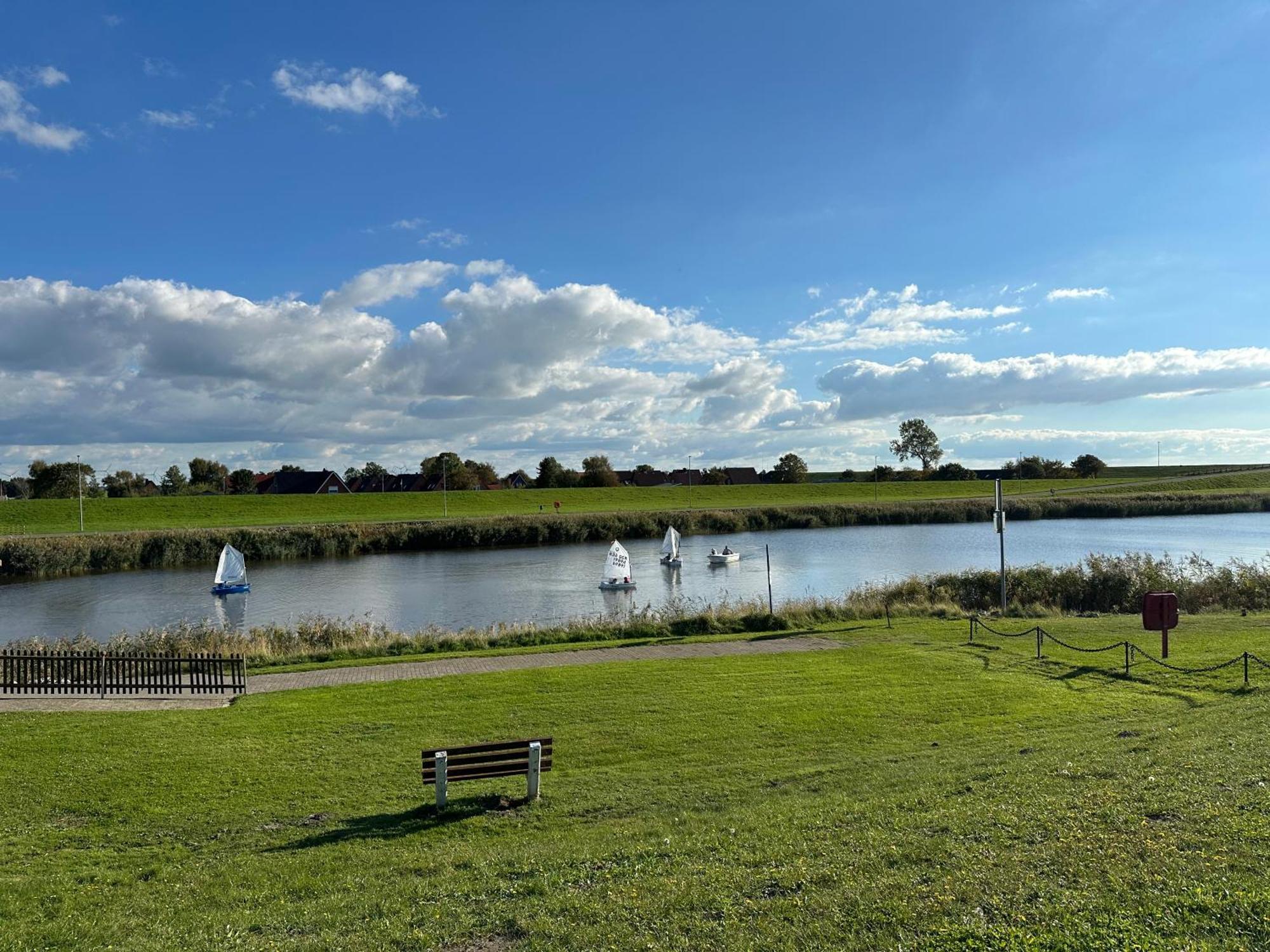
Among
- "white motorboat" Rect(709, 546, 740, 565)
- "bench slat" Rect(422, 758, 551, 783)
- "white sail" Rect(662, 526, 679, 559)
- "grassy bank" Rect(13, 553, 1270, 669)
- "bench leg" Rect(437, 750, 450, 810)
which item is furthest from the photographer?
"white sail" Rect(662, 526, 679, 559)

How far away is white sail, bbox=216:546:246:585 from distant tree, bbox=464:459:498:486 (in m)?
84.5

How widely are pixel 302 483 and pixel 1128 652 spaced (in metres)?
118

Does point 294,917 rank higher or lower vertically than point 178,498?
lower

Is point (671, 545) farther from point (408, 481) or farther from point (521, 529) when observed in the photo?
point (408, 481)

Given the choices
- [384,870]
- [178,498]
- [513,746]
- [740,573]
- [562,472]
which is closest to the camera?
[384,870]

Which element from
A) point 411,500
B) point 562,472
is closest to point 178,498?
point 411,500

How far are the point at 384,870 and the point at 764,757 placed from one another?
5742 mm

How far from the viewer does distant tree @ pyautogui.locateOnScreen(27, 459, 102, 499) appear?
92.2m

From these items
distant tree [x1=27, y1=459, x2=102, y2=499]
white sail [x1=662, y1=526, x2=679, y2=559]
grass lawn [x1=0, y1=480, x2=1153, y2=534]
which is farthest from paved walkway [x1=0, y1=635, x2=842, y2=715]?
distant tree [x1=27, y1=459, x2=102, y2=499]

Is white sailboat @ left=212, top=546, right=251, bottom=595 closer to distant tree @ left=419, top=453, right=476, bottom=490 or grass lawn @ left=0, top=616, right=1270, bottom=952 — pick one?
grass lawn @ left=0, top=616, right=1270, bottom=952

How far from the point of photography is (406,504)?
296 ft

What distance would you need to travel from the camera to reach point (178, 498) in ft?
→ 278

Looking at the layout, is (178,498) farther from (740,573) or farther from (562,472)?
(740,573)

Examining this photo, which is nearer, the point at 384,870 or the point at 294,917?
the point at 294,917
